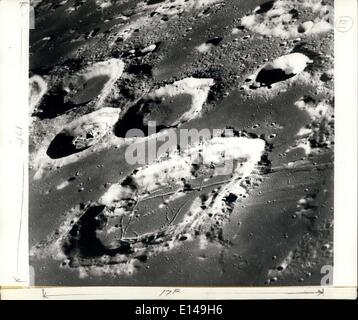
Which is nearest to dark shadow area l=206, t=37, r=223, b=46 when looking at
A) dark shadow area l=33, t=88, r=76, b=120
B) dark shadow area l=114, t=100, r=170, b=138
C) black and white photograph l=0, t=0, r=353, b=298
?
black and white photograph l=0, t=0, r=353, b=298

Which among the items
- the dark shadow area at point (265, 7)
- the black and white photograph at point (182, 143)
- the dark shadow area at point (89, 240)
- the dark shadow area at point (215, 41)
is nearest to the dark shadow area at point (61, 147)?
the black and white photograph at point (182, 143)

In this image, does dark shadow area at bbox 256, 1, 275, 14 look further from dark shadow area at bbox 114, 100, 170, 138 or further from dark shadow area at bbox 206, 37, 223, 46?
dark shadow area at bbox 114, 100, 170, 138

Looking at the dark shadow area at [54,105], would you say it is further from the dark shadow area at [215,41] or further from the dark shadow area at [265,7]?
the dark shadow area at [265,7]

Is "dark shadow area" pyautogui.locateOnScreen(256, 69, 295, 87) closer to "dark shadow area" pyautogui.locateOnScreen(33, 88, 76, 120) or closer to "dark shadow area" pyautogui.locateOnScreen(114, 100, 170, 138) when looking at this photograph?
"dark shadow area" pyautogui.locateOnScreen(114, 100, 170, 138)

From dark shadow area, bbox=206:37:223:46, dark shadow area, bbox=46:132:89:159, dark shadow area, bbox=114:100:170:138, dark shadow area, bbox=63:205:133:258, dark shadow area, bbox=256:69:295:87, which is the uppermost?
dark shadow area, bbox=206:37:223:46

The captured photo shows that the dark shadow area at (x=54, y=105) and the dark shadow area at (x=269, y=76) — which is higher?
the dark shadow area at (x=269, y=76)

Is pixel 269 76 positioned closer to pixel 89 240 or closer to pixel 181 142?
pixel 181 142

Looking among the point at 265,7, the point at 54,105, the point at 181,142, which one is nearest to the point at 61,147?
the point at 54,105

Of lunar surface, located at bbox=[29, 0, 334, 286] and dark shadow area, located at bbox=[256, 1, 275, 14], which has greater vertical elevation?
dark shadow area, located at bbox=[256, 1, 275, 14]

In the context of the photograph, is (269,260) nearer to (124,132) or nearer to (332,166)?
(332,166)
